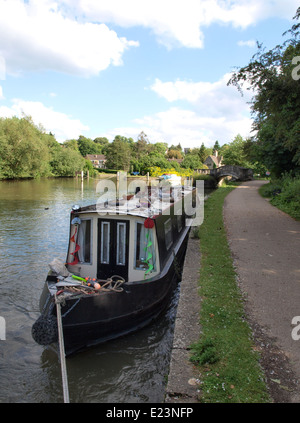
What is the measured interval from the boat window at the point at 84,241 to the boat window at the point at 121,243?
68 centimetres

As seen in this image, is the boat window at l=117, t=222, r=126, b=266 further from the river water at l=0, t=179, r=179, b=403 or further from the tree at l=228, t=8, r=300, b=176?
the tree at l=228, t=8, r=300, b=176

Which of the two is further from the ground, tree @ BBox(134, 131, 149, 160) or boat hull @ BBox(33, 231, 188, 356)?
tree @ BBox(134, 131, 149, 160)

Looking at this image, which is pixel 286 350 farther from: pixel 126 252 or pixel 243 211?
pixel 243 211

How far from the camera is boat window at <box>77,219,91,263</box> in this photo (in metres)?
6.60

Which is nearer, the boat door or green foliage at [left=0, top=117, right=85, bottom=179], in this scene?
the boat door

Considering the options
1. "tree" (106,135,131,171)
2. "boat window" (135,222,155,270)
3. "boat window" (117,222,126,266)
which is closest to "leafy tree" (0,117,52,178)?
"boat window" (117,222,126,266)

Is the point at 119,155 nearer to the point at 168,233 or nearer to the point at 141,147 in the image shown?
the point at 141,147

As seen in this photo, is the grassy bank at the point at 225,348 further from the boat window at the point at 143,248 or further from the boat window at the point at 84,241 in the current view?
the boat window at the point at 84,241

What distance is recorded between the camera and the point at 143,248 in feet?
21.1

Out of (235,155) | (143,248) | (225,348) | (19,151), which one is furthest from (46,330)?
(235,155)

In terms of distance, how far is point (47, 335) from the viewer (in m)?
4.88

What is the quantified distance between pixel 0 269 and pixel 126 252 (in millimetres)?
5522
